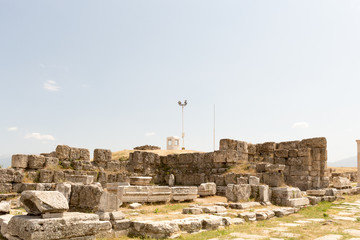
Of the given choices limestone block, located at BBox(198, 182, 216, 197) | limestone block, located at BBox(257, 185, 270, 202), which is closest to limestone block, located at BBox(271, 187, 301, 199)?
limestone block, located at BBox(257, 185, 270, 202)

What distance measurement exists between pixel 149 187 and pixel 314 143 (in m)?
11.6

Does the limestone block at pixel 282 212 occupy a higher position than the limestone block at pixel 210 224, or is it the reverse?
the limestone block at pixel 210 224

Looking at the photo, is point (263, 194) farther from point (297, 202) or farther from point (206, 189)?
point (206, 189)

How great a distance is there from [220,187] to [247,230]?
7.83 meters

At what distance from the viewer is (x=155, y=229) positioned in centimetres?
711

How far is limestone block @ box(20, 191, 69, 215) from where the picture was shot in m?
5.59

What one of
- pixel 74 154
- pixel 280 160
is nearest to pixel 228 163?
pixel 280 160

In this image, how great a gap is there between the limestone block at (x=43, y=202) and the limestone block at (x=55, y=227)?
6.2 inches

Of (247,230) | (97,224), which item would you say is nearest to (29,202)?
(97,224)

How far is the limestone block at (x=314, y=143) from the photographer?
19094 millimetres

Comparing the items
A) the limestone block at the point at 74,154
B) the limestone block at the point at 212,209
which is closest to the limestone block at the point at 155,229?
the limestone block at the point at 212,209

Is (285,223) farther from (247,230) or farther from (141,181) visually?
(141,181)

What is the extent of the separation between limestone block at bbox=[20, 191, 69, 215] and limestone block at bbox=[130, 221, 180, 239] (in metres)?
2.12

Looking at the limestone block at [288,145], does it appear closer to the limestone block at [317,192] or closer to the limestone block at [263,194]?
the limestone block at [317,192]
